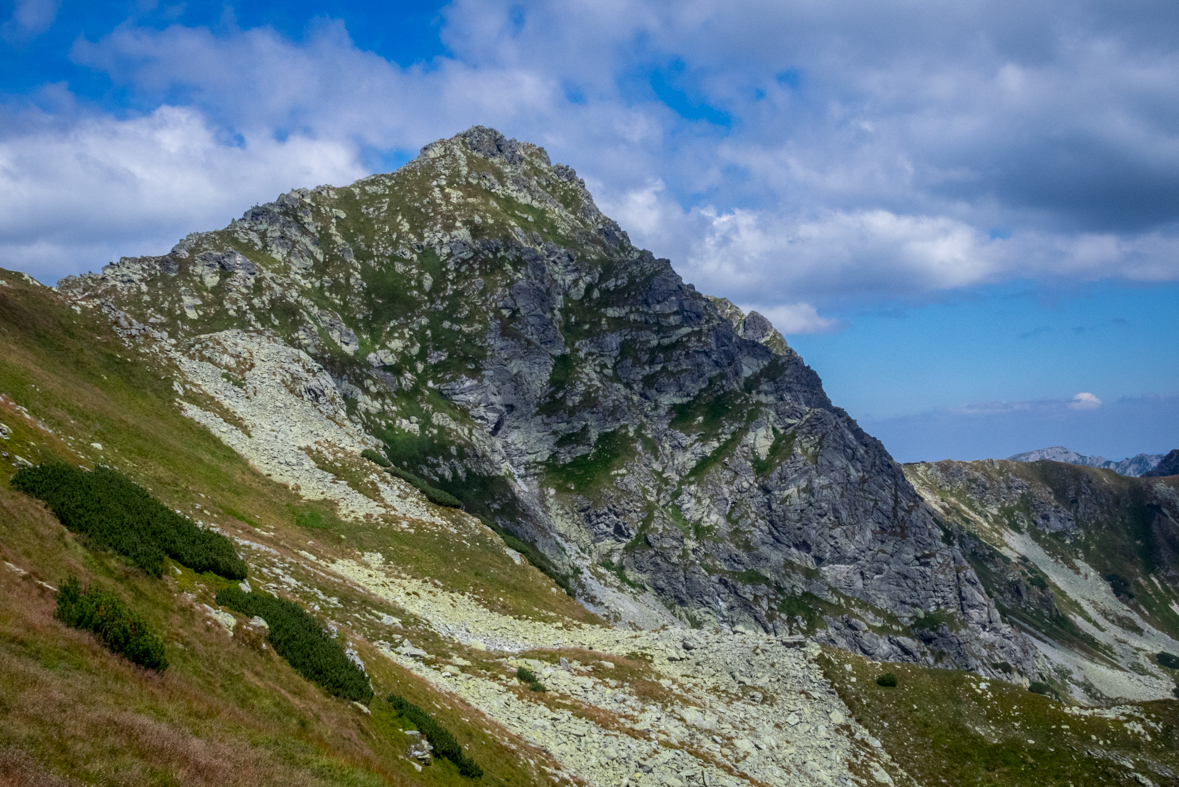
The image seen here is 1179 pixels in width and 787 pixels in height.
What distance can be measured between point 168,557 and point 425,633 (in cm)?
1867

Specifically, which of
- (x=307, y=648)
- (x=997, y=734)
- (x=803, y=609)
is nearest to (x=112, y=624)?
(x=307, y=648)

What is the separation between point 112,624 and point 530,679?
Answer: 22035mm

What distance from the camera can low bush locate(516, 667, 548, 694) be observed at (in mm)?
31078

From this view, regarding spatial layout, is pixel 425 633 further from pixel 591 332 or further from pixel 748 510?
pixel 591 332

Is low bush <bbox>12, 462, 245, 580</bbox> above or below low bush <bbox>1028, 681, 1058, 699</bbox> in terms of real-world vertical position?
above

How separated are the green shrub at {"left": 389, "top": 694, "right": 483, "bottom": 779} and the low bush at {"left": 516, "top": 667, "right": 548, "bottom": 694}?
1163 cm

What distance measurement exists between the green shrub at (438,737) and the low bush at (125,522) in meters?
8.23

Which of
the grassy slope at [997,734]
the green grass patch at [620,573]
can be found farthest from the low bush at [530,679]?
the green grass patch at [620,573]

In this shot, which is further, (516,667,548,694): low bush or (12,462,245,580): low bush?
(516,667,548,694): low bush

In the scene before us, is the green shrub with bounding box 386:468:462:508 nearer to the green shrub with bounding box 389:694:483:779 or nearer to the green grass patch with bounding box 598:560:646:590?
the green shrub with bounding box 389:694:483:779

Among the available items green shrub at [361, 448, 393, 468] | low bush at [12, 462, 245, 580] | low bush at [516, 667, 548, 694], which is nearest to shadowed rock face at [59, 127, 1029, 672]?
green shrub at [361, 448, 393, 468]

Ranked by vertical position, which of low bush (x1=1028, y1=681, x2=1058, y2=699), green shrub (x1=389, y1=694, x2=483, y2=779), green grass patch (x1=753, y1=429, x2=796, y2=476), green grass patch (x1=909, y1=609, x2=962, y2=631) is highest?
green grass patch (x1=753, y1=429, x2=796, y2=476)

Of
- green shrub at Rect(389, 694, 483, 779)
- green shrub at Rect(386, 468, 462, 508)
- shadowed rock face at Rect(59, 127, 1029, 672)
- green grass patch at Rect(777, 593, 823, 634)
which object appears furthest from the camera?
green grass patch at Rect(777, 593, 823, 634)

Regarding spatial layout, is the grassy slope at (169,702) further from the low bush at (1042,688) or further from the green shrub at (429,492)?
the low bush at (1042,688)
